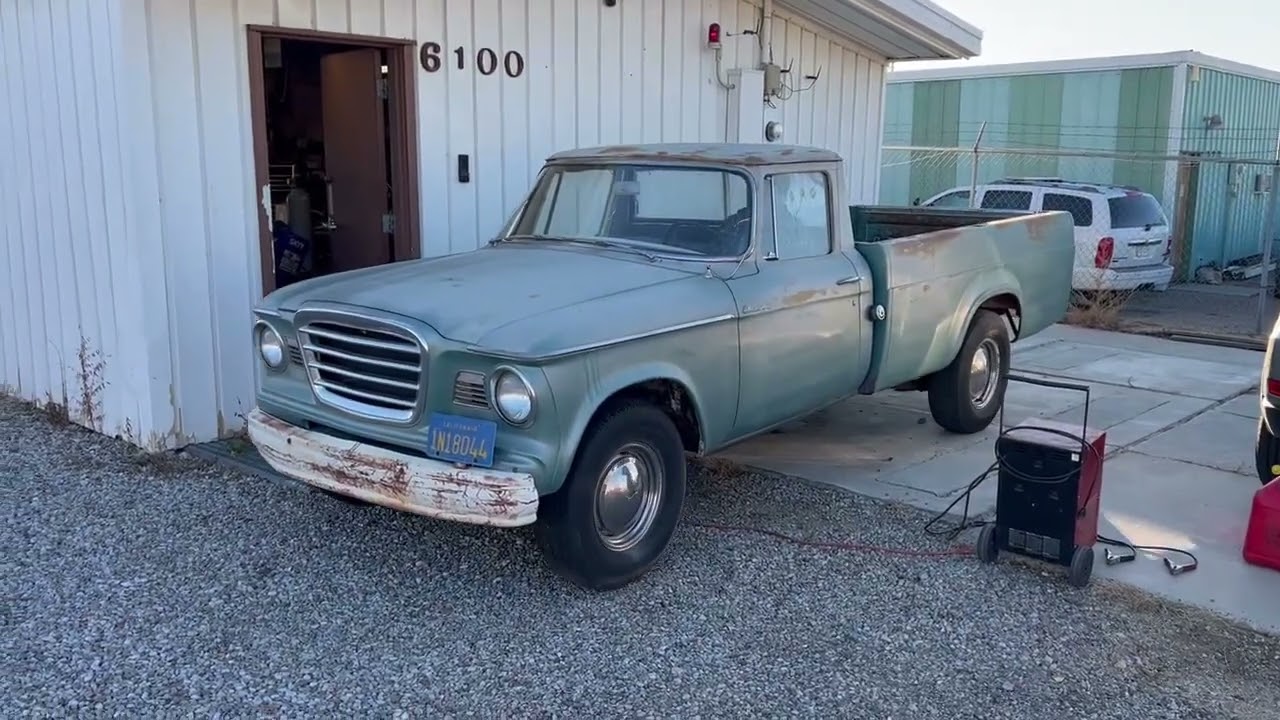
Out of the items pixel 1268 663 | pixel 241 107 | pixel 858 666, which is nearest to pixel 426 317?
pixel 858 666

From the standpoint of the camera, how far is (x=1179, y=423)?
25.6ft

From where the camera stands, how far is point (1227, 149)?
61.6ft

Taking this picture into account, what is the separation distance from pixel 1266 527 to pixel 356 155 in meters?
6.17

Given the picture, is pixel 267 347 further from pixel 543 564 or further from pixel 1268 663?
pixel 1268 663

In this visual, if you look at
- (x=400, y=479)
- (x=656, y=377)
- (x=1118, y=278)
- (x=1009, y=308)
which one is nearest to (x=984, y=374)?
(x=1009, y=308)

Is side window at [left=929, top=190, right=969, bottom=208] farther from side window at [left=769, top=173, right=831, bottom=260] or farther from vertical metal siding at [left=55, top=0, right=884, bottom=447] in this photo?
side window at [left=769, top=173, right=831, bottom=260]

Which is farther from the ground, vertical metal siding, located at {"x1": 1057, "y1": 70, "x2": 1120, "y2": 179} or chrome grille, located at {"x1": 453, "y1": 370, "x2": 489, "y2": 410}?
vertical metal siding, located at {"x1": 1057, "y1": 70, "x2": 1120, "y2": 179}

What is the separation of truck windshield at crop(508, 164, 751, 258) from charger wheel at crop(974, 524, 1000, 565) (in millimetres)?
1724

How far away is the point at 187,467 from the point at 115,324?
3.36 feet

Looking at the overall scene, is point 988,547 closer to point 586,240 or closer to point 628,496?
point 628,496

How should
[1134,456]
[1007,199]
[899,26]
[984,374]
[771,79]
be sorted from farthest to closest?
[1007,199], [899,26], [771,79], [984,374], [1134,456]

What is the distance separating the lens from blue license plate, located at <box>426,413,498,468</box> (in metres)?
4.30

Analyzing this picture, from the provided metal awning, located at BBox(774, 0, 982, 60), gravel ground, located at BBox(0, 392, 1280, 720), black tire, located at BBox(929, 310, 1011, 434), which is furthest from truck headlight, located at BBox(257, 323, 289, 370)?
metal awning, located at BBox(774, 0, 982, 60)

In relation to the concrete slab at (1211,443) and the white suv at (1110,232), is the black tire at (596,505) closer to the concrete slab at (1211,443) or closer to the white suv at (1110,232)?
the concrete slab at (1211,443)
